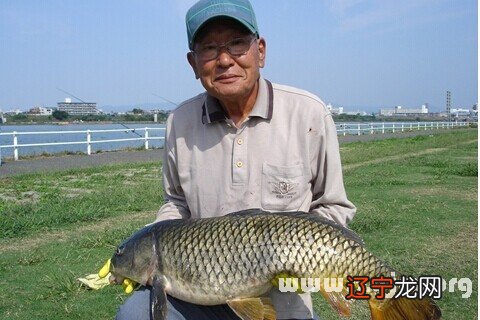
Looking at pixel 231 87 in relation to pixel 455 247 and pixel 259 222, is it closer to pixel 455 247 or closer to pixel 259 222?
pixel 259 222

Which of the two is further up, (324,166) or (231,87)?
(231,87)

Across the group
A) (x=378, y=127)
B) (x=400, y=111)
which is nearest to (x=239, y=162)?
(x=378, y=127)

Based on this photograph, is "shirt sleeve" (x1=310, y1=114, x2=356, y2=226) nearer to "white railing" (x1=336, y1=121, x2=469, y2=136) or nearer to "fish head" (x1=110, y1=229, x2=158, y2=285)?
"fish head" (x1=110, y1=229, x2=158, y2=285)

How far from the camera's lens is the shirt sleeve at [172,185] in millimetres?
3500

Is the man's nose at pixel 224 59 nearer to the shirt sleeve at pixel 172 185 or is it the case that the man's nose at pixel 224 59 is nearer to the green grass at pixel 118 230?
the shirt sleeve at pixel 172 185

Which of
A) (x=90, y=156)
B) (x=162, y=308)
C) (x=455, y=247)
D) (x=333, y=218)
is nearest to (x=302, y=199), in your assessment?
(x=333, y=218)

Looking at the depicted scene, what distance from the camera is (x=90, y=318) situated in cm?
456

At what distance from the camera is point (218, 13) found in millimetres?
3023

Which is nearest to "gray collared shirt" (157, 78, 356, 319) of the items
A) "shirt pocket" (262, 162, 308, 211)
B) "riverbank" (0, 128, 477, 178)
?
"shirt pocket" (262, 162, 308, 211)

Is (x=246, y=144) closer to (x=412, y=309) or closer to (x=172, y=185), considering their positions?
(x=172, y=185)

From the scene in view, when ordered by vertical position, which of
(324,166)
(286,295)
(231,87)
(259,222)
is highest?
(231,87)

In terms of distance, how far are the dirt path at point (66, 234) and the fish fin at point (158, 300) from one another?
4.42 m

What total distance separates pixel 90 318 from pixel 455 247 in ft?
13.4

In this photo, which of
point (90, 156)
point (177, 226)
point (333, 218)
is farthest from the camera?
point (90, 156)
